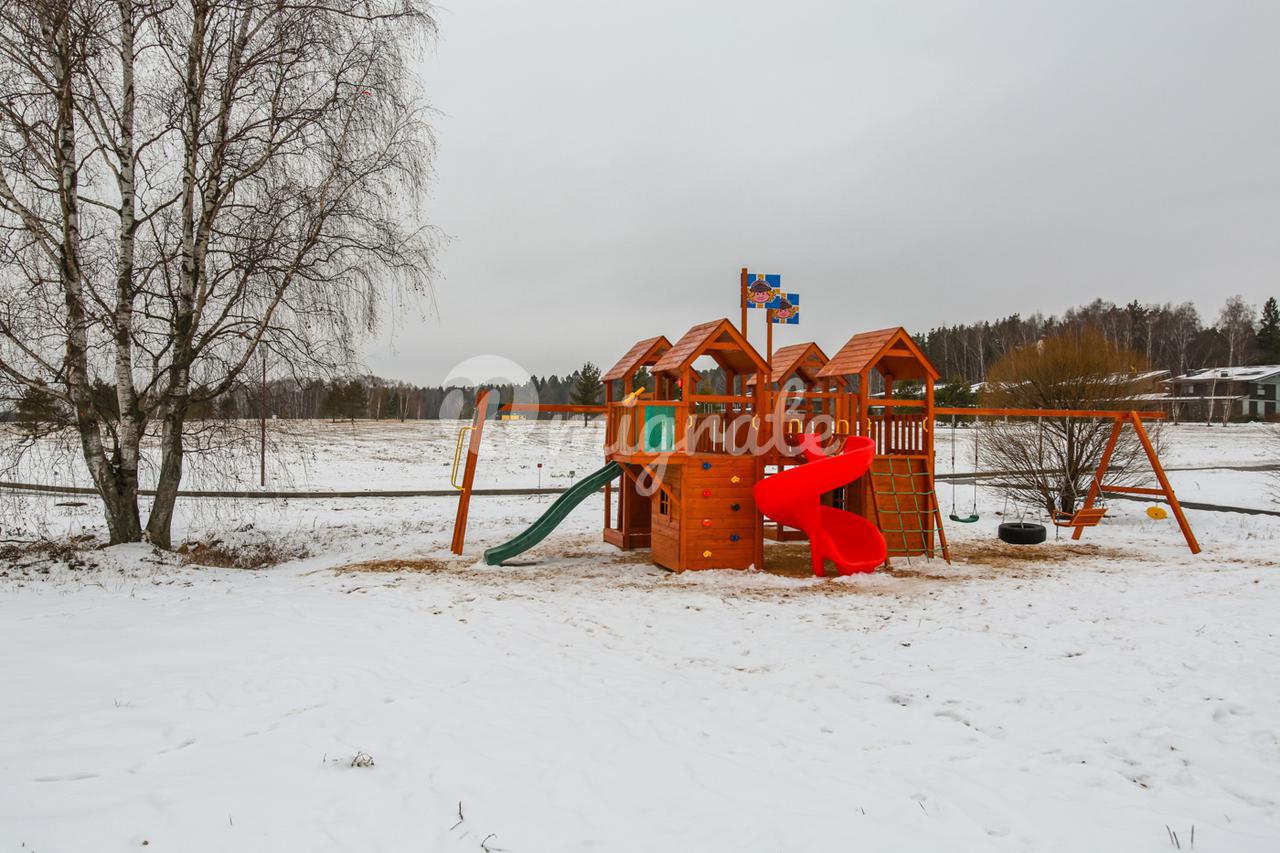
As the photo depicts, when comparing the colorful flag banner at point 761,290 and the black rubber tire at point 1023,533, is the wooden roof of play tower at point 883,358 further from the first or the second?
the black rubber tire at point 1023,533

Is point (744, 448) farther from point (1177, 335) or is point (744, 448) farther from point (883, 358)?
point (1177, 335)

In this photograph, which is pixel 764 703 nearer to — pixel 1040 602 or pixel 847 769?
pixel 847 769

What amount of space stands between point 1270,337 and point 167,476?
3353 inches

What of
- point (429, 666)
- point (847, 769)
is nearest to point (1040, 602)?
point (847, 769)

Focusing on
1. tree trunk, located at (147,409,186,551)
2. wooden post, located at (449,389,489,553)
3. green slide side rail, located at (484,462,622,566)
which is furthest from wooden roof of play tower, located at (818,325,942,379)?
tree trunk, located at (147,409,186,551)

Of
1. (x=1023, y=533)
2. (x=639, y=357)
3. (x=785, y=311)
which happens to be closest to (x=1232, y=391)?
(x=1023, y=533)

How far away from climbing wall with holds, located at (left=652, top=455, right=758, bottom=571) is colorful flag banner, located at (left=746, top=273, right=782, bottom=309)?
3371mm

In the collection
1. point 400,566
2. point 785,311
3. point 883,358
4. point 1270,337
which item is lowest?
point 400,566

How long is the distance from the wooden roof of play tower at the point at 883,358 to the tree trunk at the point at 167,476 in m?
10.3

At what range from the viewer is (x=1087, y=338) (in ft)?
58.5

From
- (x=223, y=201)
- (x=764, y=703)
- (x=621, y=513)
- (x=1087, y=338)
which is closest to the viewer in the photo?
(x=764, y=703)

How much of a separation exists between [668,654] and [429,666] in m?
2.23

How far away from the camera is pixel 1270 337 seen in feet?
219

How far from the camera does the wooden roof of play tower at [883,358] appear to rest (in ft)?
39.9
